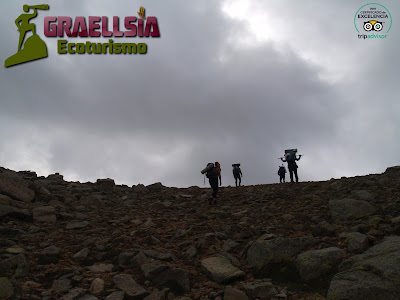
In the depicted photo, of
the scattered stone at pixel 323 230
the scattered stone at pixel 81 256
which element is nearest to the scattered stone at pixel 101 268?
the scattered stone at pixel 81 256

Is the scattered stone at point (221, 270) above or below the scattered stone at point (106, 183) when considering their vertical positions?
below

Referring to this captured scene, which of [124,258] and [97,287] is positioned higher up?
[124,258]

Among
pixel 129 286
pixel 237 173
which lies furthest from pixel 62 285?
pixel 237 173

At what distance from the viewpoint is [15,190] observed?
13.1m

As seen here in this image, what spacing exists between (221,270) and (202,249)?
1699 mm

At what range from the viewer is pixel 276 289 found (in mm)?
5984

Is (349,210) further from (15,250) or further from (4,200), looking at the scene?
(4,200)

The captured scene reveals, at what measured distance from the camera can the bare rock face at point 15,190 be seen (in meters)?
12.8

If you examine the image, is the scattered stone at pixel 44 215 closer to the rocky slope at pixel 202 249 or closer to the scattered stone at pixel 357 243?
the rocky slope at pixel 202 249

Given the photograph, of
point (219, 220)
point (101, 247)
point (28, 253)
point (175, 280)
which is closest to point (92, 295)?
point (175, 280)

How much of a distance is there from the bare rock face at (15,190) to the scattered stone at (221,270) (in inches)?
396

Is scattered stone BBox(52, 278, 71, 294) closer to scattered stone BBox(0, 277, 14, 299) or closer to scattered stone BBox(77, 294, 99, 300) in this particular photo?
scattered stone BBox(77, 294, 99, 300)

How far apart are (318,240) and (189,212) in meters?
7.12

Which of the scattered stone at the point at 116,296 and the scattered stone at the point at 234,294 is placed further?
the scattered stone at the point at 116,296
